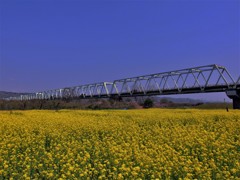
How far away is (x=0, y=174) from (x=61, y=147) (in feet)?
9.17

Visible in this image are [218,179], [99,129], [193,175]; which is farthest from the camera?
[99,129]

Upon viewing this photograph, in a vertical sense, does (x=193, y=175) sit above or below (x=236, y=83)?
below

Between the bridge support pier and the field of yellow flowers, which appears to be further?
the bridge support pier

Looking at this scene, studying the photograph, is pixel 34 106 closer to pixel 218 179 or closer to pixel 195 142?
pixel 195 142

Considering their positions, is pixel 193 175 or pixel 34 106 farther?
pixel 34 106

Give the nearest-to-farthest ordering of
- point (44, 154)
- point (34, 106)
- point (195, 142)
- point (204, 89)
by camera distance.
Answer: point (44, 154) → point (195, 142) → point (34, 106) → point (204, 89)

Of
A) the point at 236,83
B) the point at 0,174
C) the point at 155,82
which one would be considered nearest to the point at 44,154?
the point at 0,174

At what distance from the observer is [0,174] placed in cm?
648

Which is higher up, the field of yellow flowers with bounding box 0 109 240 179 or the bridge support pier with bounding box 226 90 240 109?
the bridge support pier with bounding box 226 90 240 109

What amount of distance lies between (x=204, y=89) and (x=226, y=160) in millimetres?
53083

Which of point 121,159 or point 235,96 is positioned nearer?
point 121,159

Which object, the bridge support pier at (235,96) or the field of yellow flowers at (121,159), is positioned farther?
the bridge support pier at (235,96)

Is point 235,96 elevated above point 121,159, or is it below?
above

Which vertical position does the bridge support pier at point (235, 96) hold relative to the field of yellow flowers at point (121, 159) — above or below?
above
